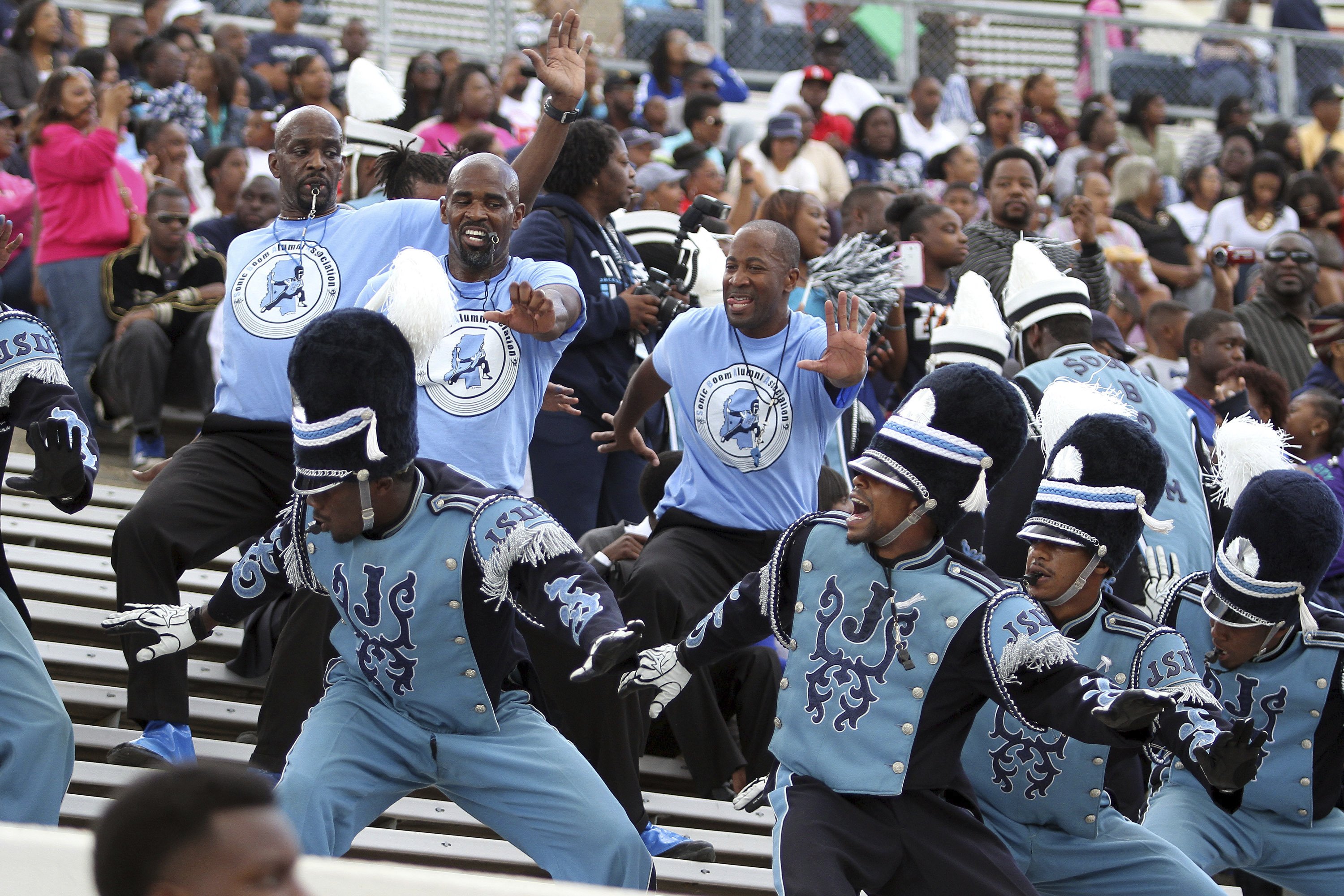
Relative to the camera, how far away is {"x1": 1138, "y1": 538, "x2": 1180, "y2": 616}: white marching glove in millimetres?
5785

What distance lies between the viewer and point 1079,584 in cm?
443

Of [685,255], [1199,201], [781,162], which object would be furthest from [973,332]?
[1199,201]

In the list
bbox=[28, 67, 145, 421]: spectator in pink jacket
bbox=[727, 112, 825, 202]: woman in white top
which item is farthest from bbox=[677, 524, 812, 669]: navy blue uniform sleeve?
bbox=[727, 112, 825, 202]: woman in white top

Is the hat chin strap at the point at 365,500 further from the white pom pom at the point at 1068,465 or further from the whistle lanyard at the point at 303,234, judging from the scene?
the white pom pom at the point at 1068,465

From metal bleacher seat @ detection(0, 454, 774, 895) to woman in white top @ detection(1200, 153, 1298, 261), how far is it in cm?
701

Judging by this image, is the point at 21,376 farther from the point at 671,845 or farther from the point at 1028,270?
the point at 1028,270

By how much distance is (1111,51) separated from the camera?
14742 mm

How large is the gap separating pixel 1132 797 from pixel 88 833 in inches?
123

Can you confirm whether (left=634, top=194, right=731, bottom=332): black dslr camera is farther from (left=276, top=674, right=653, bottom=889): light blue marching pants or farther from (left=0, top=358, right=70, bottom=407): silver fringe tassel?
(left=276, top=674, right=653, bottom=889): light blue marching pants

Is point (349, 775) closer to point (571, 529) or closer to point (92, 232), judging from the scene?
point (571, 529)

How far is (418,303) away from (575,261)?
2.13 m

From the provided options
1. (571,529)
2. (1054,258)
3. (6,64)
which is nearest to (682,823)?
(571,529)

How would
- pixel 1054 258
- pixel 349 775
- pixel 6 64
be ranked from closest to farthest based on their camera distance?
pixel 349 775, pixel 1054 258, pixel 6 64

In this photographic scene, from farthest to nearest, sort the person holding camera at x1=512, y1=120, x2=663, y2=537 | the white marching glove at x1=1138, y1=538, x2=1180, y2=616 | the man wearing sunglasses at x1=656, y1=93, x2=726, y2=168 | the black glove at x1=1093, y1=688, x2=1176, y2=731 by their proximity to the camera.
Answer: the man wearing sunglasses at x1=656, y1=93, x2=726, y2=168 < the person holding camera at x1=512, y1=120, x2=663, y2=537 < the white marching glove at x1=1138, y1=538, x2=1180, y2=616 < the black glove at x1=1093, y1=688, x2=1176, y2=731
